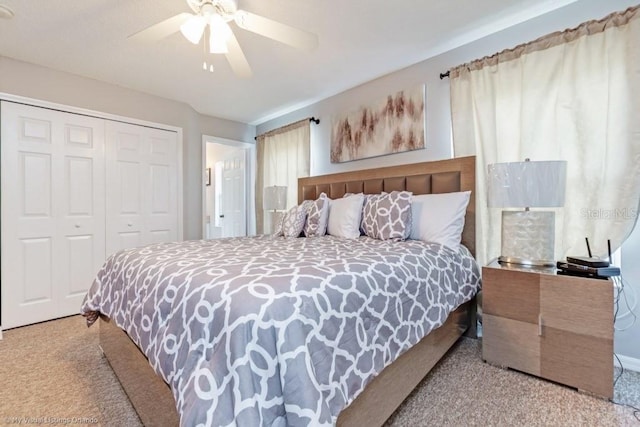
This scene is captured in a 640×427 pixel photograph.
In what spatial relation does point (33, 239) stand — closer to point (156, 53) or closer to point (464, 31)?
point (156, 53)

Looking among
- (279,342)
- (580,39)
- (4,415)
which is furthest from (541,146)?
(4,415)

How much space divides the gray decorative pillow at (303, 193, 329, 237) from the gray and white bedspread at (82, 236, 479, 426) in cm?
117

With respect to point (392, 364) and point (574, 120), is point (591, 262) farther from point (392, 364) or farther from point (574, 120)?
point (392, 364)

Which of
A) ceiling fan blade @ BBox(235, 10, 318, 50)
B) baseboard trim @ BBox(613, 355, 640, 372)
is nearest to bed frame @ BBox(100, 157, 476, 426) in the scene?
baseboard trim @ BBox(613, 355, 640, 372)

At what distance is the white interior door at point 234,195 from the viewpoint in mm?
4891

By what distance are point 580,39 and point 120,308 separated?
3.22 meters

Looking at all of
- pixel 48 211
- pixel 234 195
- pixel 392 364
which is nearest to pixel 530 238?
pixel 392 364

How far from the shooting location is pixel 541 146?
2064 millimetres

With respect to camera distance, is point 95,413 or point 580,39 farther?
point 580,39

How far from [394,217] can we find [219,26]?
1.74m

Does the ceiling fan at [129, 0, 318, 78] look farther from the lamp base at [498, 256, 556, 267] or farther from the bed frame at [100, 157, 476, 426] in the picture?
the lamp base at [498, 256, 556, 267]

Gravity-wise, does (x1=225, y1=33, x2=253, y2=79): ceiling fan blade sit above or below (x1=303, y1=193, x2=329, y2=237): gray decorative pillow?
above

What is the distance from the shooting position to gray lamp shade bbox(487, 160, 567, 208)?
1754mm

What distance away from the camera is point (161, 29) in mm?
1837
